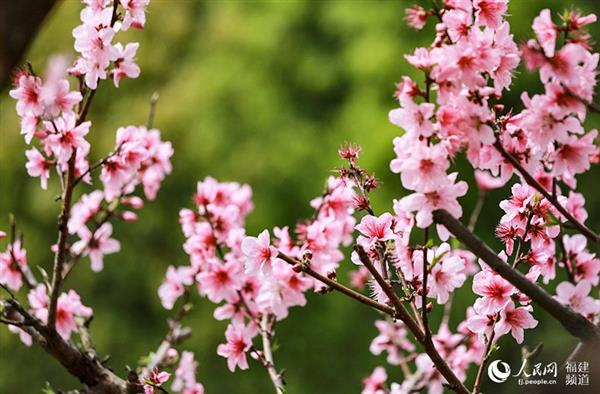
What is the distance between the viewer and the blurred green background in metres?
6.37

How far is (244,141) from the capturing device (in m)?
6.95

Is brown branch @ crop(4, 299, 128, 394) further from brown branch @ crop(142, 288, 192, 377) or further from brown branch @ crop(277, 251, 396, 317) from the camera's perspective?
brown branch @ crop(277, 251, 396, 317)

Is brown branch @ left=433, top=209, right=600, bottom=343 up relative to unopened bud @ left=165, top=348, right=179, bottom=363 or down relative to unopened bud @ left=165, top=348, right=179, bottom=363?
down

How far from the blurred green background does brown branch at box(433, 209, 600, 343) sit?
5.05 meters

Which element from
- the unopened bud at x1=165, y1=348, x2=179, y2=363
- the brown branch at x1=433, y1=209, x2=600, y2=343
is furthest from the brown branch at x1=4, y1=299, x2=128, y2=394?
the brown branch at x1=433, y1=209, x2=600, y2=343

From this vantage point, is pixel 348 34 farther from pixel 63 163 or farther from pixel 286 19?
pixel 63 163

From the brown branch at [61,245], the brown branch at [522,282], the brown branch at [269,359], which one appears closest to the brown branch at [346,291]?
the brown branch at [522,282]

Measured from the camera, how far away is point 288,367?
650 cm

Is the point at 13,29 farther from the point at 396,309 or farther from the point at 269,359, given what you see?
the point at 396,309

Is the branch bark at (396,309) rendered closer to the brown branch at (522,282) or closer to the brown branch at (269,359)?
the brown branch at (522,282)

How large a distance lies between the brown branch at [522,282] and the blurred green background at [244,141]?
5.05 meters

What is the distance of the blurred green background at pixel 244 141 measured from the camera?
6.37 meters

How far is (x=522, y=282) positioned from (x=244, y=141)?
238 inches

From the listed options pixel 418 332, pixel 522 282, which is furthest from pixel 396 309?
pixel 522 282
